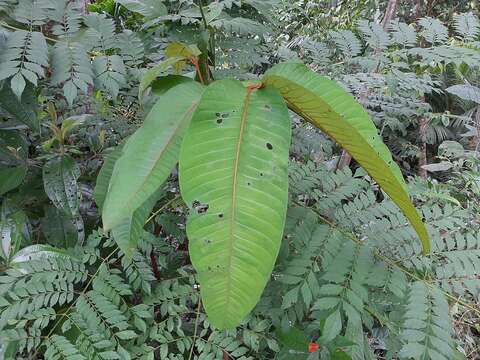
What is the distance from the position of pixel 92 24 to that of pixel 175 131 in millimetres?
747

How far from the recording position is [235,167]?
55cm

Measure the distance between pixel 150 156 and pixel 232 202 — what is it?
0.15 metres

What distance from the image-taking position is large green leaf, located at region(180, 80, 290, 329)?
532mm

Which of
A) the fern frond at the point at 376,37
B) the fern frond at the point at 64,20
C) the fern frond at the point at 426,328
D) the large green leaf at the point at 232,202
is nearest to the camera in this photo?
the large green leaf at the point at 232,202

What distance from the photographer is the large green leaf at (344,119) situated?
578 millimetres

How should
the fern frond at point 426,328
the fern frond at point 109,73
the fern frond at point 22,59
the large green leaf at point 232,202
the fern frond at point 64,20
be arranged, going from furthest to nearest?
the fern frond at point 64,20
the fern frond at point 109,73
the fern frond at point 22,59
the fern frond at point 426,328
the large green leaf at point 232,202

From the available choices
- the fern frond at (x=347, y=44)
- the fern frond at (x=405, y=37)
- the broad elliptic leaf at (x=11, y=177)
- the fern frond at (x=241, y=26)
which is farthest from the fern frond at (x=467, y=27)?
the broad elliptic leaf at (x=11, y=177)

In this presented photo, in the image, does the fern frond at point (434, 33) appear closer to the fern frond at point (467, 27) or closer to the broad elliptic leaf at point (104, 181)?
the fern frond at point (467, 27)

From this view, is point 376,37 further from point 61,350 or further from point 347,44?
point 61,350

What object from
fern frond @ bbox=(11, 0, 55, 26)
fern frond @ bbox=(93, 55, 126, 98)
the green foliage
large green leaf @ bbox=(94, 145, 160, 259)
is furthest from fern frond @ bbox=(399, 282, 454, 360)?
fern frond @ bbox=(11, 0, 55, 26)

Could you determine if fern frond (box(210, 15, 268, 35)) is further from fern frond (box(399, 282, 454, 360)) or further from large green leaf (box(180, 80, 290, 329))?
fern frond (box(399, 282, 454, 360))

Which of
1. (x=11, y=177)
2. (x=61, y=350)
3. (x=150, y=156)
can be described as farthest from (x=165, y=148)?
(x=11, y=177)

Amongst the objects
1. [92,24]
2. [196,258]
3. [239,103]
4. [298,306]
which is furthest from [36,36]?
[298,306]

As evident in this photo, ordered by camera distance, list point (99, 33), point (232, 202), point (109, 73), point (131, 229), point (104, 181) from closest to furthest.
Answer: point (232, 202)
point (131, 229)
point (104, 181)
point (109, 73)
point (99, 33)
